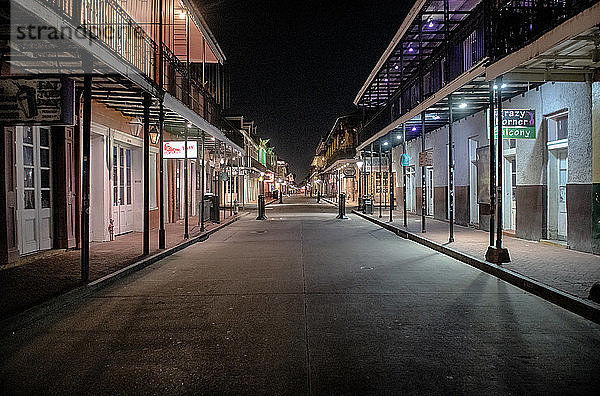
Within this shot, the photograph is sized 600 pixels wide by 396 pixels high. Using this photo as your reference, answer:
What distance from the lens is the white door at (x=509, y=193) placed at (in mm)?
16202

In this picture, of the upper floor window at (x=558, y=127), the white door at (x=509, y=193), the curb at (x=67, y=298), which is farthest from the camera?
the white door at (x=509, y=193)

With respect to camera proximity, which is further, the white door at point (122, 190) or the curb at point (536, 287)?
the white door at point (122, 190)

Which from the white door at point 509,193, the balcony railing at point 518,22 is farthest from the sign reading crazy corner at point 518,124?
the white door at point 509,193

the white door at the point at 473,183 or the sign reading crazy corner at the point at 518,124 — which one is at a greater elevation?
the sign reading crazy corner at the point at 518,124

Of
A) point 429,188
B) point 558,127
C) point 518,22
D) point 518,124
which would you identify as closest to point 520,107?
point 558,127

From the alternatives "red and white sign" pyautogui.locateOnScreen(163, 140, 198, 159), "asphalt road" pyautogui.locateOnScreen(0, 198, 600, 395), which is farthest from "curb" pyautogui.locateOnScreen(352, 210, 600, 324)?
"red and white sign" pyautogui.locateOnScreen(163, 140, 198, 159)

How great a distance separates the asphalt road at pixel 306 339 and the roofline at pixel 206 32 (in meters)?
10.1

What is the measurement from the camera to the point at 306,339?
18.2 feet

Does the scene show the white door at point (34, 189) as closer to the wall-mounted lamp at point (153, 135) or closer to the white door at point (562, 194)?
the wall-mounted lamp at point (153, 135)

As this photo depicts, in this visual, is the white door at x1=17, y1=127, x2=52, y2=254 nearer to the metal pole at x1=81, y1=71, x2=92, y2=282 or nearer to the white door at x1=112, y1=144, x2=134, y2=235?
the metal pole at x1=81, y1=71, x2=92, y2=282

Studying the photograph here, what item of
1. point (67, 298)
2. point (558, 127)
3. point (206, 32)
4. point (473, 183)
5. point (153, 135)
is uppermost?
point (206, 32)

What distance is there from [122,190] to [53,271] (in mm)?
7840

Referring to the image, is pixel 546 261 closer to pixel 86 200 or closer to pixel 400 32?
pixel 86 200

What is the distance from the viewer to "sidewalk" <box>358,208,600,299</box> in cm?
793
